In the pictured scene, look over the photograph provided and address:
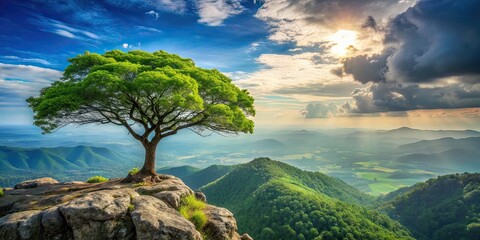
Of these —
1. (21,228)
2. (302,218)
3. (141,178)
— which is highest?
(141,178)

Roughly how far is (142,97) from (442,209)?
8278 inches

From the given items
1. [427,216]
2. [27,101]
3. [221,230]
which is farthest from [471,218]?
[27,101]

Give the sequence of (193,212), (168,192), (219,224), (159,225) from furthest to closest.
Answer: (168,192), (193,212), (219,224), (159,225)

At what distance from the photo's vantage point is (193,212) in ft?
55.3

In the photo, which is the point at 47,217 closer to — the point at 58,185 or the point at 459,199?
the point at 58,185

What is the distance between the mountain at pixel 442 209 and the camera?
14712 centimetres

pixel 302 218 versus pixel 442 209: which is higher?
pixel 302 218

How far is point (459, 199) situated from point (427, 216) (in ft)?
96.3

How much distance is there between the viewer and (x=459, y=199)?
572 feet

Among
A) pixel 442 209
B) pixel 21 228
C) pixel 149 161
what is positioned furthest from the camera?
pixel 442 209

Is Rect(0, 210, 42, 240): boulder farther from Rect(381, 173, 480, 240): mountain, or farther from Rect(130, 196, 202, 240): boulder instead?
Rect(381, 173, 480, 240): mountain

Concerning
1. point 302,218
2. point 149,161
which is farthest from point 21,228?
point 302,218

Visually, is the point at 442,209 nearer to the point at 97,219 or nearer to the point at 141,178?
the point at 141,178

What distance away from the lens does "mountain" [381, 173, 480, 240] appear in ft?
483
